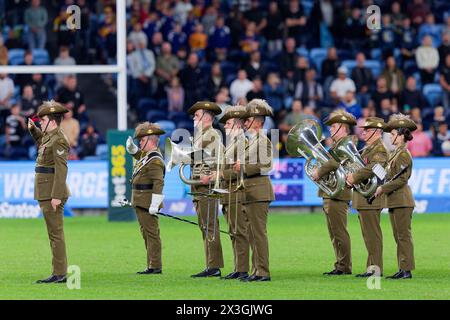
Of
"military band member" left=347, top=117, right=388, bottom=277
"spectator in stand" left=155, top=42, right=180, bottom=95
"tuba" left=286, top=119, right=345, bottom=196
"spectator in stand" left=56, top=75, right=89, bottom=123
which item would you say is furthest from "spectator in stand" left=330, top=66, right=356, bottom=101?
"tuba" left=286, top=119, right=345, bottom=196

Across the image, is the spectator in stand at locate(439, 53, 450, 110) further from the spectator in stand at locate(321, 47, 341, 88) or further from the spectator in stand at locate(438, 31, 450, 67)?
the spectator in stand at locate(321, 47, 341, 88)

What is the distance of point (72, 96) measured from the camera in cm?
3133

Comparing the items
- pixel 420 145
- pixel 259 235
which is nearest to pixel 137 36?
pixel 420 145

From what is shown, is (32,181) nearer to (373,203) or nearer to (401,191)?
(373,203)

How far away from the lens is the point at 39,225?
27.0 metres

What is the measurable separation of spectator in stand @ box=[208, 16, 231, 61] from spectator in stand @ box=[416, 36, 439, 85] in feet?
15.6

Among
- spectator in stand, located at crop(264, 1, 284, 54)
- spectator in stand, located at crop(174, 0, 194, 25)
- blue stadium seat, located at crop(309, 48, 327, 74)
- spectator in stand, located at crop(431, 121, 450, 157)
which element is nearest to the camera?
spectator in stand, located at crop(431, 121, 450, 157)

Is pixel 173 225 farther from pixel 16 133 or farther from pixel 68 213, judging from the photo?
pixel 16 133

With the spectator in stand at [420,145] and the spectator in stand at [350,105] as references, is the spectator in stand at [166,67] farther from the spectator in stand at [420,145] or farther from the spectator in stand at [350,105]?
the spectator in stand at [420,145]

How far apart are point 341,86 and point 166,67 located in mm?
4169

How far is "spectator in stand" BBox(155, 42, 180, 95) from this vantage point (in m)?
32.7

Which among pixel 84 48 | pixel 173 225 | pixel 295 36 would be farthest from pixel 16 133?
pixel 295 36

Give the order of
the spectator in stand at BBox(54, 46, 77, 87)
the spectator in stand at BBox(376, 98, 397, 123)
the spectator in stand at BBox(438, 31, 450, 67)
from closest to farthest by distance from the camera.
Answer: the spectator in stand at BBox(54, 46, 77, 87) < the spectator in stand at BBox(376, 98, 397, 123) < the spectator in stand at BBox(438, 31, 450, 67)

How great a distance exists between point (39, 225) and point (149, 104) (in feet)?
21.3
